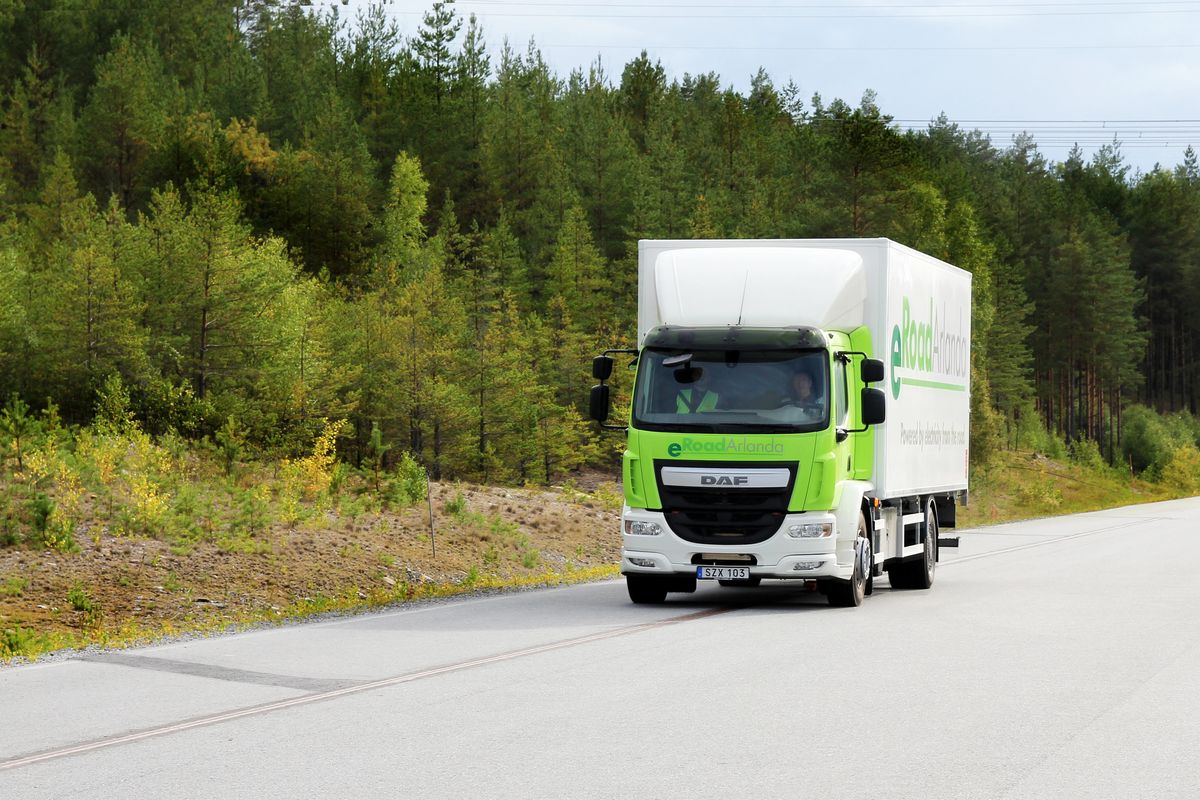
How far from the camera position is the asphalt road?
7348 millimetres

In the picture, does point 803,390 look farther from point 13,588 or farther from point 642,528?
point 13,588

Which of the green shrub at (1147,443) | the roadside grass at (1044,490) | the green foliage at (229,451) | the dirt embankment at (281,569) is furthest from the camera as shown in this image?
the green shrub at (1147,443)

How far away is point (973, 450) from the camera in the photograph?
55.6 metres

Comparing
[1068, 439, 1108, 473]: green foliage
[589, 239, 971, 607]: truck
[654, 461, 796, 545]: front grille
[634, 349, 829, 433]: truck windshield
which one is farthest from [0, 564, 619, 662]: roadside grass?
[1068, 439, 1108, 473]: green foliage

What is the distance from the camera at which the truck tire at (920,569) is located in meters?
19.3

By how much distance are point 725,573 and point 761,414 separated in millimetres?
1713

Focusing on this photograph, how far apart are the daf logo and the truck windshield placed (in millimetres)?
483

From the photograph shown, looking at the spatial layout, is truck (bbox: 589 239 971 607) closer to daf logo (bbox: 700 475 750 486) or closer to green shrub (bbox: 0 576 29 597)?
daf logo (bbox: 700 475 750 486)

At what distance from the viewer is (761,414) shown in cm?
1524

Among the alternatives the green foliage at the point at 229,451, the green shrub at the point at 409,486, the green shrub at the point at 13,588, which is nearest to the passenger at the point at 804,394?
the green shrub at the point at 13,588

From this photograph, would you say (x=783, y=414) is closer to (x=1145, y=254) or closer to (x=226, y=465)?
(x=226, y=465)

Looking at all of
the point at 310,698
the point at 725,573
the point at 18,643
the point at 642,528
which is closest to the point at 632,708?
the point at 310,698

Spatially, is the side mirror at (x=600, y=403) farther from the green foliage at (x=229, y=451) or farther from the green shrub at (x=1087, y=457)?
the green shrub at (x=1087, y=457)

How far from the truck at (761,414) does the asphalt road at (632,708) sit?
28.9 inches
